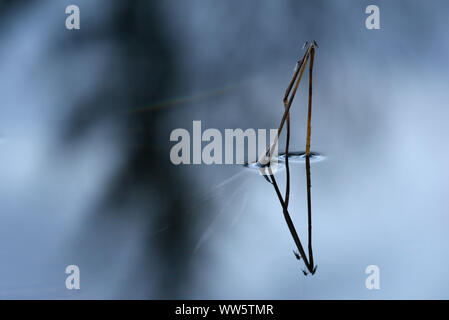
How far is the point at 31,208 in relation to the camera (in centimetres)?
84

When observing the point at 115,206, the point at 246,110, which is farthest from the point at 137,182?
the point at 246,110

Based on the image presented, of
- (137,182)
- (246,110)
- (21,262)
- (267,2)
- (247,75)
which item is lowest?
(21,262)

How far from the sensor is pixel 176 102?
126 centimetres

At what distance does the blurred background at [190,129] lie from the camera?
2.22ft

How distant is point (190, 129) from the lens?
113 centimetres

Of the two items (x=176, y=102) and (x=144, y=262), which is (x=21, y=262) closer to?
(x=144, y=262)

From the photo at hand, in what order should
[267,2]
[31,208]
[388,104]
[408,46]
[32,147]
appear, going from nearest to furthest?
[31,208] → [32,147] → [388,104] → [408,46] → [267,2]

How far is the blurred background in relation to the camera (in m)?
0.68

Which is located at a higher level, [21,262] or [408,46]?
[408,46]

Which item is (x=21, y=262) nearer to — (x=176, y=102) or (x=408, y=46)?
(x=176, y=102)

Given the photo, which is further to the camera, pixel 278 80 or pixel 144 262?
pixel 278 80

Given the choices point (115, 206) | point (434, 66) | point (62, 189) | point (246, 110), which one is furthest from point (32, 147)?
point (434, 66)

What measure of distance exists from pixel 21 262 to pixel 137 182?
0.27 m

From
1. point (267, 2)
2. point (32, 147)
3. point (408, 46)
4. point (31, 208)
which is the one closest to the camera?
point (31, 208)
